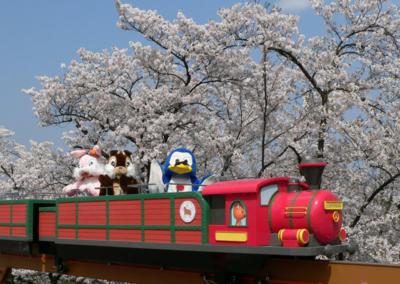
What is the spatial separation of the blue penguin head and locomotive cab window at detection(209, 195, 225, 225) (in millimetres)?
1907

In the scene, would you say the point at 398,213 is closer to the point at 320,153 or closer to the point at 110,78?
the point at 320,153

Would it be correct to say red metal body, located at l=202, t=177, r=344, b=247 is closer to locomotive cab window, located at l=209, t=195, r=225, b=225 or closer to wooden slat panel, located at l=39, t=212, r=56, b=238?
locomotive cab window, located at l=209, t=195, r=225, b=225

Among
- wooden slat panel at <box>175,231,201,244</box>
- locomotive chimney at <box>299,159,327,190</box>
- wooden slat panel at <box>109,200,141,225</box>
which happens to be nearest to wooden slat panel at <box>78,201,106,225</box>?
wooden slat panel at <box>109,200,141,225</box>

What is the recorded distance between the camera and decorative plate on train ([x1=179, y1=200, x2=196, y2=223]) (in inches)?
287

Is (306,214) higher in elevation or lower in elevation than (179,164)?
lower

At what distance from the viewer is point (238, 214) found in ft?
22.9

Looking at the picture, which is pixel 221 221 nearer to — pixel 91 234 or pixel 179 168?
Result: pixel 179 168

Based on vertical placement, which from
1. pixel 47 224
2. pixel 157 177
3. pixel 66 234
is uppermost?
pixel 157 177

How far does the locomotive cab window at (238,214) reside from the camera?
22.7 ft

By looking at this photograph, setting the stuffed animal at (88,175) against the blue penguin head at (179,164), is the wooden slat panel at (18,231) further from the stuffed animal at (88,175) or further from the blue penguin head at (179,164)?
the blue penguin head at (179,164)

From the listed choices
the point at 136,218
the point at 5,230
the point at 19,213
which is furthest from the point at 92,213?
the point at 5,230

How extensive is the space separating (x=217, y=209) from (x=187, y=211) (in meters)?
0.39

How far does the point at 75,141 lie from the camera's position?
708 inches

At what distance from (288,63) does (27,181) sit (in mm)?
8947
